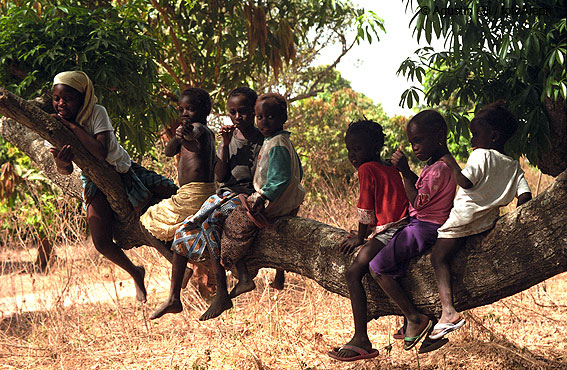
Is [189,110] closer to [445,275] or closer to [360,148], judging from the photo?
[360,148]

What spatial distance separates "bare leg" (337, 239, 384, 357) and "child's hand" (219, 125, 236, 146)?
1065 mm

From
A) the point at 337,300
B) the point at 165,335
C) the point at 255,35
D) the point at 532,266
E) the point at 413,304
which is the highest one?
the point at 255,35

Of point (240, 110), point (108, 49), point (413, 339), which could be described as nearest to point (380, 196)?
point (413, 339)

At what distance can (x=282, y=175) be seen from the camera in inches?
127

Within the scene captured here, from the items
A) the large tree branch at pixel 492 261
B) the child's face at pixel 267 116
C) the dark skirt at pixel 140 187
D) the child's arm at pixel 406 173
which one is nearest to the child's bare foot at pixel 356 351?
the large tree branch at pixel 492 261

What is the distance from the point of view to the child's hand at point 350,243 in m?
3.05

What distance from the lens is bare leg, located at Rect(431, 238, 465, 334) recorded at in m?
2.78

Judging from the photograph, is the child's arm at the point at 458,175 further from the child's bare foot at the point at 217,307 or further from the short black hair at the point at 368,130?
the child's bare foot at the point at 217,307

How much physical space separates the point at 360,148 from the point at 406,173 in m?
0.27

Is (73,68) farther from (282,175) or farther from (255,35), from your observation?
(255,35)

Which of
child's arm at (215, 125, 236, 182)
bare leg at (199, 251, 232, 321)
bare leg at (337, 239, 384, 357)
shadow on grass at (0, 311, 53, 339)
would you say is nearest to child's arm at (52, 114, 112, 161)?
child's arm at (215, 125, 236, 182)

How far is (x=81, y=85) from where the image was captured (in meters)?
3.65

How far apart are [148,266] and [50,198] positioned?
377 centimetres

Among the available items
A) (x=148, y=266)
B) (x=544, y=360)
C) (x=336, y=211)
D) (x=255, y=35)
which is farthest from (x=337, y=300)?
(x=255, y=35)
